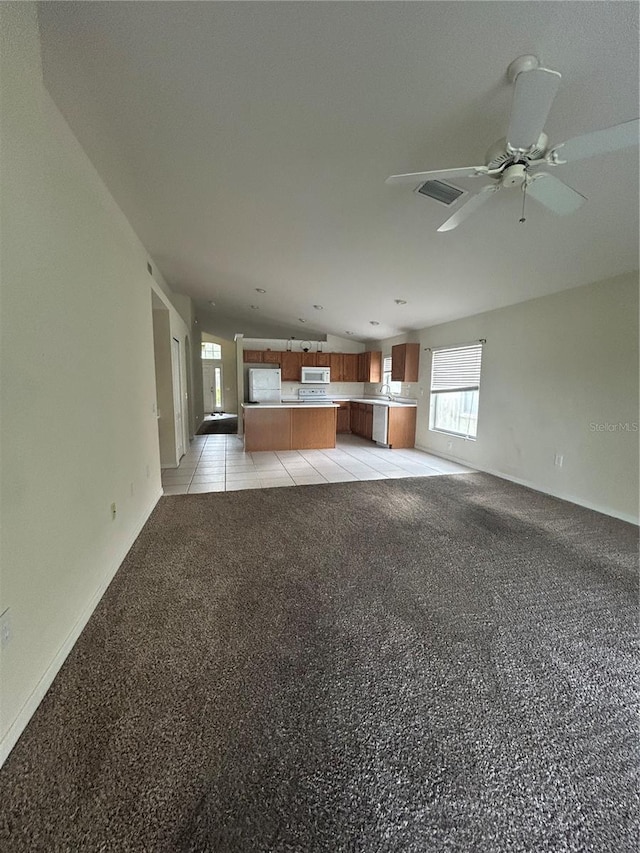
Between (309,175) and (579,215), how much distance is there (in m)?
1.98

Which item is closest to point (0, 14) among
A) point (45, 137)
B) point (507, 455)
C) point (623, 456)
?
point (45, 137)

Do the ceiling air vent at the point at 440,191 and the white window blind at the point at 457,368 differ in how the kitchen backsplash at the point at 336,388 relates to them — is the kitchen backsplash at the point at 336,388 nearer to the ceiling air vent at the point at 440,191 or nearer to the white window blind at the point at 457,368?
the white window blind at the point at 457,368

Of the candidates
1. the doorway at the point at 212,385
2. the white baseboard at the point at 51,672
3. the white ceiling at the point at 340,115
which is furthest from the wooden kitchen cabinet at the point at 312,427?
the doorway at the point at 212,385

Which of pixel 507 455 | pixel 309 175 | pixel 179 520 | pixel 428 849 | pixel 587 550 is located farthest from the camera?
pixel 507 455

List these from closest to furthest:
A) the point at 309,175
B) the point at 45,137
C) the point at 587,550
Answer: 1. the point at 45,137
2. the point at 309,175
3. the point at 587,550

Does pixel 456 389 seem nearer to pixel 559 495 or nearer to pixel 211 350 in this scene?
pixel 559 495

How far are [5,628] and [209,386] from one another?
12.1 m

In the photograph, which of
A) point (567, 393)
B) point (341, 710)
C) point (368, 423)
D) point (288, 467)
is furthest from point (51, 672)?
point (368, 423)

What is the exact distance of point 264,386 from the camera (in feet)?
23.4

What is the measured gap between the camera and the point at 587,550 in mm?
2688

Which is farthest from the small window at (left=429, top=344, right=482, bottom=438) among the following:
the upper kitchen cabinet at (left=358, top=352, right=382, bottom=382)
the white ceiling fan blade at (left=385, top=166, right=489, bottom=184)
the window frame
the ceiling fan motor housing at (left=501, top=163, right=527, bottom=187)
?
the window frame

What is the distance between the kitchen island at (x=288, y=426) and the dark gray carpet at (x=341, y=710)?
12.0ft

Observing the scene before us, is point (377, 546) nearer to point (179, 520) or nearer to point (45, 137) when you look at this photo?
point (179, 520)

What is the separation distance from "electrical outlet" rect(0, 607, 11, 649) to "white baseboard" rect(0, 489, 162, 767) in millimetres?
307
